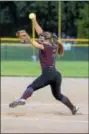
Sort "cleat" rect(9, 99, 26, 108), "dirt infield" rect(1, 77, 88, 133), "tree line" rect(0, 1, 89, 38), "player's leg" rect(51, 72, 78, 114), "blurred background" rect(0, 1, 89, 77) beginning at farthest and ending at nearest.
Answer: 1. "tree line" rect(0, 1, 89, 38)
2. "blurred background" rect(0, 1, 89, 77)
3. "player's leg" rect(51, 72, 78, 114)
4. "cleat" rect(9, 99, 26, 108)
5. "dirt infield" rect(1, 77, 88, 133)

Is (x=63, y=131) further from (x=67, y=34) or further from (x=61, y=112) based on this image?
(x=67, y=34)

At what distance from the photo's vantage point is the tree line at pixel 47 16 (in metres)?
44.4

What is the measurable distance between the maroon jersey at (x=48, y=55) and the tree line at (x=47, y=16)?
108ft

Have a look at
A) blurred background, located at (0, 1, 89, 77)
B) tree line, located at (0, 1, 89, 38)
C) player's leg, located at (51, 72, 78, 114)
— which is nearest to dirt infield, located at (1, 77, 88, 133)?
player's leg, located at (51, 72, 78, 114)

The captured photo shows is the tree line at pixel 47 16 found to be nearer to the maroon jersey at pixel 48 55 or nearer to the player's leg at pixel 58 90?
the player's leg at pixel 58 90

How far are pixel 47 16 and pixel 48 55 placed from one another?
34474 millimetres

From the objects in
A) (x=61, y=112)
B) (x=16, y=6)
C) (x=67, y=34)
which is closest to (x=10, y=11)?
(x=16, y=6)

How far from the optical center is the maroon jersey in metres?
10.8

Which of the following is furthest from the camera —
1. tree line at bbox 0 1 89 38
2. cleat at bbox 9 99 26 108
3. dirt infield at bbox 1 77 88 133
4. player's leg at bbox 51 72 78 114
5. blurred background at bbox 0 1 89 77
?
tree line at bbox 0 1 89 38

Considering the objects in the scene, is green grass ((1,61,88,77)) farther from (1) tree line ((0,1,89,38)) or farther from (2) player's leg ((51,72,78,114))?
(2) player's leg ((51,72,78,114))

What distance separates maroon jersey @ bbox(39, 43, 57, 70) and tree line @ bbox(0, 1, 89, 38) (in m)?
33.0

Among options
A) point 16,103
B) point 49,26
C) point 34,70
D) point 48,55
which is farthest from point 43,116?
point 49,26

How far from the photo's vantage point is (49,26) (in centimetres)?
4519

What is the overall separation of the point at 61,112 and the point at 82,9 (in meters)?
34.1
